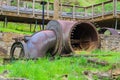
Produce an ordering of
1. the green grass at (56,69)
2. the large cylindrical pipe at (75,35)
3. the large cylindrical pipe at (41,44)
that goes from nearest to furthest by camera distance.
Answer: the green grass at (56,69) < the large cylindrical pipe at (41,44) < the large cylindrical pipe at (75,35)

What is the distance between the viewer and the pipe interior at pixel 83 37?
1439cm

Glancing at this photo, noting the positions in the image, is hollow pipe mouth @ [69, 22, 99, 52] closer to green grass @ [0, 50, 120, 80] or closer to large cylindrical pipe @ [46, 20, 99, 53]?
large cylindrical pipe @ [46, 20, 99, 53]

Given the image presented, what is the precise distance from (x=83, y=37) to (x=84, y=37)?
0.04 m

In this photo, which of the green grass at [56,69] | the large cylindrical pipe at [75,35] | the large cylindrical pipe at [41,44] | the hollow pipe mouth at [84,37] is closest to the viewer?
the green grass at [56,69]

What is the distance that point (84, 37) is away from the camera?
15031 mm

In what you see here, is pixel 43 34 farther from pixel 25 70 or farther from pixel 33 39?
pixel 25 70

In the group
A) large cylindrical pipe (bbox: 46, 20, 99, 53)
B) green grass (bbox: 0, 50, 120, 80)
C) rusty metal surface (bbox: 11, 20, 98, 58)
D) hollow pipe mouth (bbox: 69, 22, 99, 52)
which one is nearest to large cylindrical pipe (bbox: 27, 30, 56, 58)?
rusty metal surface (bbox: 11, 20, 98, 58)

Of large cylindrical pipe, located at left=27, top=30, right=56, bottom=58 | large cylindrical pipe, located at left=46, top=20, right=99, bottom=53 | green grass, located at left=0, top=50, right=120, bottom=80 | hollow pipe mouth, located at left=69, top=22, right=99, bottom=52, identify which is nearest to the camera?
green grass, located at left=0, top=50, right=120, bottom=80

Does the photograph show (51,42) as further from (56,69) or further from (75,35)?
(56,69)

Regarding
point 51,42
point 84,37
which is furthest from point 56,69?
point 84,37

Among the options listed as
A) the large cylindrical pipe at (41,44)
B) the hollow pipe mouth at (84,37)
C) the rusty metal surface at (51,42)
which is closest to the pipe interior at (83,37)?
the hollow pipe mouth at (84,37)

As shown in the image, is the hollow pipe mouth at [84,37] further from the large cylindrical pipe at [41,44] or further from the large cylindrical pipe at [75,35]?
the large cylindrical pipe at [41,44]

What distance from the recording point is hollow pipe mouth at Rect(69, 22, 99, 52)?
46.9 feet

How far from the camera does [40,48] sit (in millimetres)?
12797
